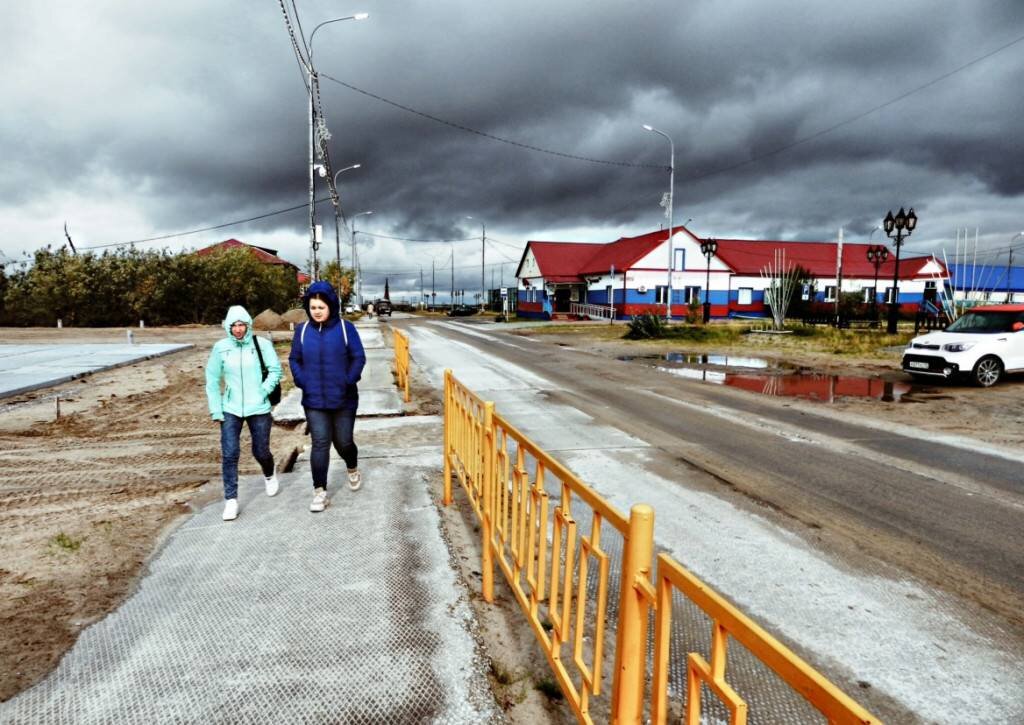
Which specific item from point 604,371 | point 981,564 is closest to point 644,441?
point 981,564

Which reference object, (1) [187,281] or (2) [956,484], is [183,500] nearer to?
(2) [956,484]

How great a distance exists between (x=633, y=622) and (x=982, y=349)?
13666 millimetres

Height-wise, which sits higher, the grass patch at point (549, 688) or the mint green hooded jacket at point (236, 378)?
the mint green hooded jacket at point (236, 378)

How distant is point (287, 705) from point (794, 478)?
5081 mm

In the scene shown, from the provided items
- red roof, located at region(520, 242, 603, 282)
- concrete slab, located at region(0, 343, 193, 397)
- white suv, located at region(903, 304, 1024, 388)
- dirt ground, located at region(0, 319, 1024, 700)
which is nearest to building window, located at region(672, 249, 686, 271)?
red roof, located at region(520, 242, 603, 282)

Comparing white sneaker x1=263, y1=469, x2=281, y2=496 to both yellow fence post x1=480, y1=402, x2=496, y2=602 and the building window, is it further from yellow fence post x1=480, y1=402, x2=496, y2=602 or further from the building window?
the building window

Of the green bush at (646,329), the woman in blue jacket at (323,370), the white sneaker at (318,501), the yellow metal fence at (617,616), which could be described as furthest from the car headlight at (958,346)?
the green bush at (646,329)

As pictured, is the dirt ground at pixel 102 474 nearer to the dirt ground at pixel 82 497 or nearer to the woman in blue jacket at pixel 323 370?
the dirt ground at pixel 82 497

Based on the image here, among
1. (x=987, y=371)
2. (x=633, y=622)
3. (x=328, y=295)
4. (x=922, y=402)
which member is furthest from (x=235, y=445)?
(x=987, y=371)

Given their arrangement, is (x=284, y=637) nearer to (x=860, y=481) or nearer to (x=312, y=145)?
(x=860, y=481)

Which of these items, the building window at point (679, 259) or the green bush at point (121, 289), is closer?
the green bush at point (121, 289)

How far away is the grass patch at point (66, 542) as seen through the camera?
161 inches

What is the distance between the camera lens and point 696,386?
40.2ft

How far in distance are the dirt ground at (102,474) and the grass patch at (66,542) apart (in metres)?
0.01
